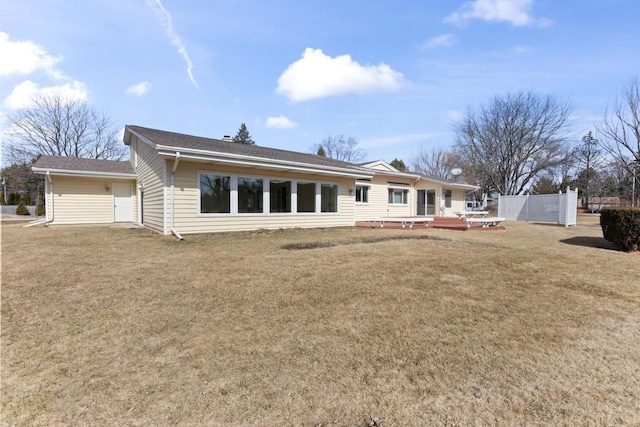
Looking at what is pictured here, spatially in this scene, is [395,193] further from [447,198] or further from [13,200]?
[13,200]

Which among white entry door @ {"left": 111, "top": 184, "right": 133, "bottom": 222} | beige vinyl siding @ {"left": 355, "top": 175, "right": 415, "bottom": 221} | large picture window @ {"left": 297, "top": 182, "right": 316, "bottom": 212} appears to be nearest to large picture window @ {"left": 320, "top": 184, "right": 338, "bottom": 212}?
large picture window @ {"left": 297, "top": 182, "right": 316, "bottom": 212}

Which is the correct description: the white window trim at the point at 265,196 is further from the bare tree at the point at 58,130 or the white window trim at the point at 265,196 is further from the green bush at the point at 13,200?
the green bush at the point at 13,200

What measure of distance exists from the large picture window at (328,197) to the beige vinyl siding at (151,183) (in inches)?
246

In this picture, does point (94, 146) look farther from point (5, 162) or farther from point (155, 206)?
point (155, 206)

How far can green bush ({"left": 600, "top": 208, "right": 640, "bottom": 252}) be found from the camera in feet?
25.6

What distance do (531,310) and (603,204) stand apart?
58.2 meters

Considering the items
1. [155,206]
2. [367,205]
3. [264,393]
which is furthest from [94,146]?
[264,393]

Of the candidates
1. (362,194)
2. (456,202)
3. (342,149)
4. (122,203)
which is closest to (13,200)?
(122,203)

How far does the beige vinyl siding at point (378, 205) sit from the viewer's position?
689 inches

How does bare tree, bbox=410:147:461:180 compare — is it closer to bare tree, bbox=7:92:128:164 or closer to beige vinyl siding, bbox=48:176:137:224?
bare tree, bbox=7:92:128:164

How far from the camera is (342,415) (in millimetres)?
2004

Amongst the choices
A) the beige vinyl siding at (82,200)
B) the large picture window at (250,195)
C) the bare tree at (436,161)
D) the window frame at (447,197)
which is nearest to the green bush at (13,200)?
the beige vinyl siding at (82,200)

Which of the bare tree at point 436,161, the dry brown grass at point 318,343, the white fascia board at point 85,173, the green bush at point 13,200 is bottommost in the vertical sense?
the dry brown grass at point 318,343

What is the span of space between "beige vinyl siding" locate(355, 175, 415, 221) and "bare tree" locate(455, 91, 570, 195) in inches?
791
